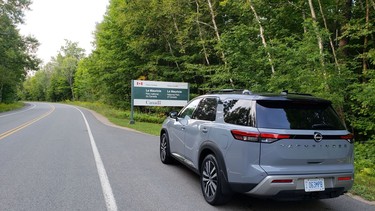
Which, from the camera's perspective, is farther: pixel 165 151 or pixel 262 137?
pixel 165 151

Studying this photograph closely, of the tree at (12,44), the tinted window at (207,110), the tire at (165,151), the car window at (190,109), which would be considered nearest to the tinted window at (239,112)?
the tinted window at (207,110)

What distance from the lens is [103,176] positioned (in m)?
6.32

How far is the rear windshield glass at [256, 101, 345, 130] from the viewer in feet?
13.8

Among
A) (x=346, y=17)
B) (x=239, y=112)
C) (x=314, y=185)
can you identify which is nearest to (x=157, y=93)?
(x=346, y=17)

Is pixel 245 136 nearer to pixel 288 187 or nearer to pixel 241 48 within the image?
pixel 288 187

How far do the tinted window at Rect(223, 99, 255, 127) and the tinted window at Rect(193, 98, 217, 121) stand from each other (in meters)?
0.36

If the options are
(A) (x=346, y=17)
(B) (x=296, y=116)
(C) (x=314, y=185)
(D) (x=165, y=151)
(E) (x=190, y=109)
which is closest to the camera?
(C) (x=314, y=185)

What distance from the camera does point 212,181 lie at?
485 centimetres

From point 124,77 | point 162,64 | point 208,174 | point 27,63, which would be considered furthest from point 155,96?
point 27,63

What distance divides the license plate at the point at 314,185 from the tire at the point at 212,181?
112 centimetres

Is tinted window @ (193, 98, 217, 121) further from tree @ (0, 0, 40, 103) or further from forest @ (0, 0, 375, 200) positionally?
tree @ (0, 0, 40, 103)

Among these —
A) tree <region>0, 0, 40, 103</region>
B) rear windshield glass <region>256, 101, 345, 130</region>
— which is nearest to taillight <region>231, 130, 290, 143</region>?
rear windshield glass <region>256, 101, 345, 130</region>

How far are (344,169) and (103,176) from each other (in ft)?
14.6

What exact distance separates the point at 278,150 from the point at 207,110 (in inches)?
72.0
